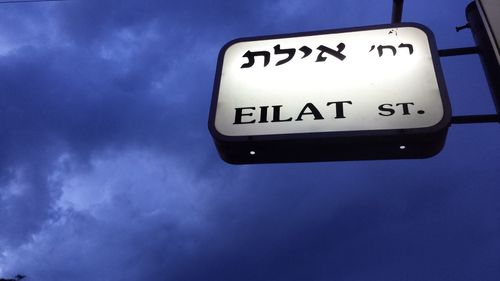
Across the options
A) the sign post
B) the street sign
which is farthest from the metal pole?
the sign post

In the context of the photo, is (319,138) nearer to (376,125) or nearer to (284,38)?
(376,125)

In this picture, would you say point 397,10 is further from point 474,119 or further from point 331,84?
point 474,119

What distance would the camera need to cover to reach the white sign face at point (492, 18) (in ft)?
6.96

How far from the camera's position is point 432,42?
2418 mm

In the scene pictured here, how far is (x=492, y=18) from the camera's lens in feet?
7.27

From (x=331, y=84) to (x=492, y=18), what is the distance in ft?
3.24

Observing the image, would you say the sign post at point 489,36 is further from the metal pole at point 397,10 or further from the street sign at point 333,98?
the metal pole at point 397,10

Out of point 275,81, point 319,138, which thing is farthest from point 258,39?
point 319,138

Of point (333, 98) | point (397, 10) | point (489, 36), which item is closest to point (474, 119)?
point (489, 36)

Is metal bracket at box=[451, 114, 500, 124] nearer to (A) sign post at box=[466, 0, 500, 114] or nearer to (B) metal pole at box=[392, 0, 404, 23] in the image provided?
(A) sign post at box=[466, 0, 500, 114]

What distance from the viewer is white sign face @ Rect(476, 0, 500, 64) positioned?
2.12m

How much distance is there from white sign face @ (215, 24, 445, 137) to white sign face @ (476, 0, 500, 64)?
32 centimetres

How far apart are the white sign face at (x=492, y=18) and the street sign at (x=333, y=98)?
0.30 metres

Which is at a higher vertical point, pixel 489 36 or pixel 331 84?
pixel 489 36
